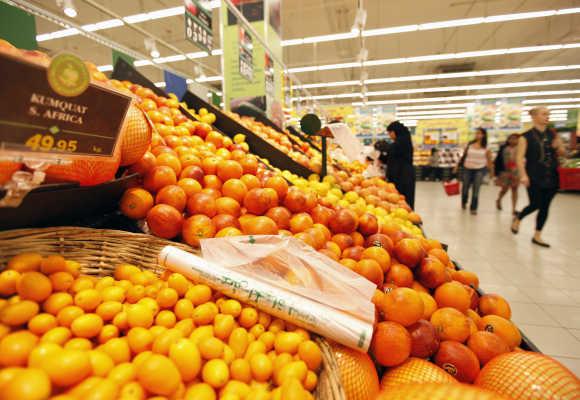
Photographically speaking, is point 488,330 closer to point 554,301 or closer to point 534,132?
point 554,301

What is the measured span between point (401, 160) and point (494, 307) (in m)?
3.77

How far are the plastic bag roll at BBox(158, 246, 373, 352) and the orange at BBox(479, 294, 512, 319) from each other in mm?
782

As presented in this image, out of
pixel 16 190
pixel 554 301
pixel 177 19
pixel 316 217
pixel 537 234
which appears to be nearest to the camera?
pixel 16 190

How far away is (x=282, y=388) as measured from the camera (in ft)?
2.15

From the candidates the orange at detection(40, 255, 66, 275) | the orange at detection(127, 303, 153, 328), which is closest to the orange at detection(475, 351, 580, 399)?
the orange at detection(127, 303, 153, 328)

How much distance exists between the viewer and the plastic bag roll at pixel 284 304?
0.80m

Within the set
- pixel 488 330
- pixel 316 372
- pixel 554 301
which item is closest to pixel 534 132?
A: pixel 554 301

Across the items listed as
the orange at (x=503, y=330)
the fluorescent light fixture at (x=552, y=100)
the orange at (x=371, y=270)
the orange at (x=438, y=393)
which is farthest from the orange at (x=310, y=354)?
the fluorescent light fixture at (x=552, y=100)

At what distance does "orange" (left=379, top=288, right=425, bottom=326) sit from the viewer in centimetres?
95

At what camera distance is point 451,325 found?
1052 mm

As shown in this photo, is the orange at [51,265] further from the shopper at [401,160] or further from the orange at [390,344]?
the shopper at [401,160]

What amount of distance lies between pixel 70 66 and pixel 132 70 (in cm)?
214

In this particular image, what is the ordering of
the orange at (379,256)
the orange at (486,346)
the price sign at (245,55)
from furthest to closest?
the price sign at (245,55) → the orange at (379,256) → the orange at (486,346)

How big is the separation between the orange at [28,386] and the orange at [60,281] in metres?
0.25
